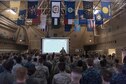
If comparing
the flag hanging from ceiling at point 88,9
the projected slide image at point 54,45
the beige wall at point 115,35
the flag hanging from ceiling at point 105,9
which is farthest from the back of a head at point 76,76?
the projected slide image at point 54,45

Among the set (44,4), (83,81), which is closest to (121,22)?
(44,4)

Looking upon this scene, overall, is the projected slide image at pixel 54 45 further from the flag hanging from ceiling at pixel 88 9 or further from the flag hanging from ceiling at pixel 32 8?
the flag hanging from ceiling at pixel 88 9

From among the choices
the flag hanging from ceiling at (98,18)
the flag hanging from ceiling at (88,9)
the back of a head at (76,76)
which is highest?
the flag hanging from ceiling at (88,9)

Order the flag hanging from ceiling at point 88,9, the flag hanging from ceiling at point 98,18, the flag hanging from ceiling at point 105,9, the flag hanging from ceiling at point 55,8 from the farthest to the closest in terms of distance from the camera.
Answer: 1. the flag hanging from ceiling at point 98,18
2. the flag hanging from ceiling at point 105,9
3. the flag hanging from ceiling at point 88,9
4. the flag hanging from ceiling at point 55,8

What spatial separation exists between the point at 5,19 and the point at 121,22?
13892mm

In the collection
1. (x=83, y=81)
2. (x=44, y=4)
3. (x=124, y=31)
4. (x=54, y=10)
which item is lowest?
(x=83, y=81)

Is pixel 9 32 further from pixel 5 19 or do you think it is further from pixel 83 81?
pixel 83 81

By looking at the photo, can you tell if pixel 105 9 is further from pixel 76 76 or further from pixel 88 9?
pixel 76 76

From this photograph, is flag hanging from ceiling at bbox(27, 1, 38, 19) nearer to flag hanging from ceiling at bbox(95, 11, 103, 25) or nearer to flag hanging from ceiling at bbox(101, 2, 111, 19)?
flag hanging from ceiling at bbox(101, 2, 111, 19)

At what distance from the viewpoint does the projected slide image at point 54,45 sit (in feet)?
99.0

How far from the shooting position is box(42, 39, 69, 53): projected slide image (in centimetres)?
3017

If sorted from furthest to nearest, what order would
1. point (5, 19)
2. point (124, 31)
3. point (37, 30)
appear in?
point (37, 30), point (5, 19), point (124, 31)

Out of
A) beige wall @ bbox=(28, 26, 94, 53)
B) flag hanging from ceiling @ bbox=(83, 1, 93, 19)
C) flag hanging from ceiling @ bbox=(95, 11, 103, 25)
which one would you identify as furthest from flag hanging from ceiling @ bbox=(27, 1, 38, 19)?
beige wall @ bbox=(28, 26, 94, 53)

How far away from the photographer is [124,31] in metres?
27.2
